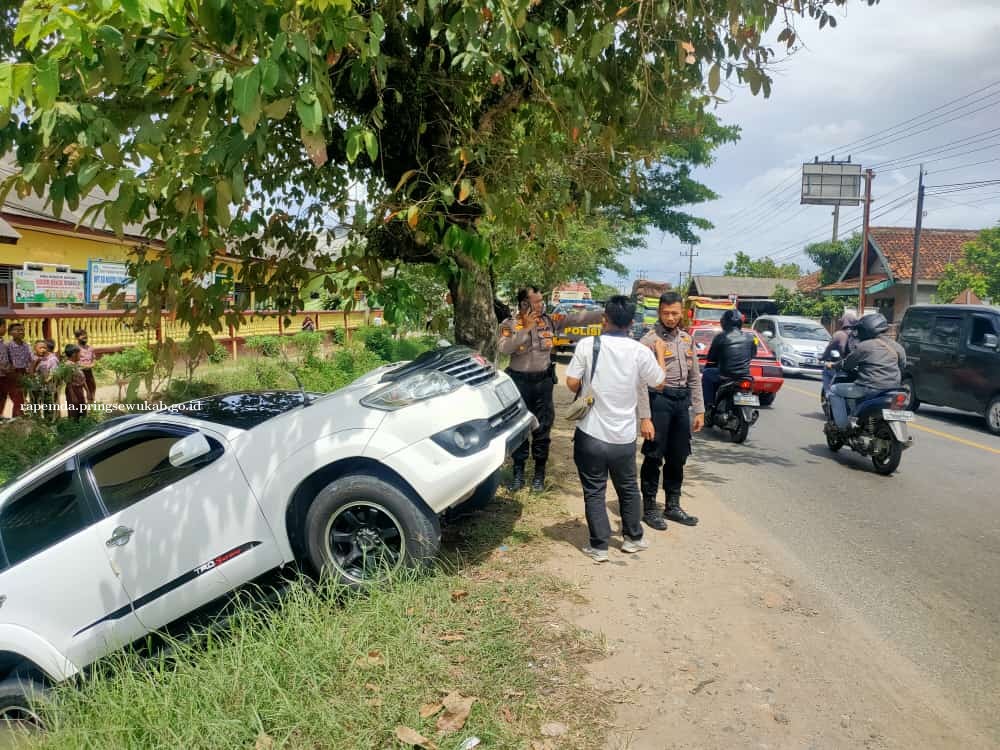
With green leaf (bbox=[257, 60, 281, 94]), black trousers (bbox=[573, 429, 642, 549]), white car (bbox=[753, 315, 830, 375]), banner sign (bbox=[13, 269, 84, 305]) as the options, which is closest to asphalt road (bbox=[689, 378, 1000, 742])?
black trousers (bbox=[573, 429, 642, 549])

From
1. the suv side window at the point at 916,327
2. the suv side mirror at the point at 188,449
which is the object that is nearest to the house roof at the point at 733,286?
the suv side window at the point at 916,327

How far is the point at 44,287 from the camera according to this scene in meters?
11.6

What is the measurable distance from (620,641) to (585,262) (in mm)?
18954

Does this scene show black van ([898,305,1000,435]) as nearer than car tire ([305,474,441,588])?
No

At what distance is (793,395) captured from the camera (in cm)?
1534

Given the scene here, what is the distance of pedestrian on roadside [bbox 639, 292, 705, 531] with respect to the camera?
5527 mm

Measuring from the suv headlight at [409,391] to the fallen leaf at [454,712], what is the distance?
164 centimetres

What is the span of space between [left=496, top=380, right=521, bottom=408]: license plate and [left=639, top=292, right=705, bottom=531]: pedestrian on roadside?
3.95 feet

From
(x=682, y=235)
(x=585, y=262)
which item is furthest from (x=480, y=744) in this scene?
(x=682, y=235)

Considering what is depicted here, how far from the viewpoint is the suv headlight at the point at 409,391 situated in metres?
4.06

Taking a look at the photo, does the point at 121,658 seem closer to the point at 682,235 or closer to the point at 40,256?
the point at 40,256

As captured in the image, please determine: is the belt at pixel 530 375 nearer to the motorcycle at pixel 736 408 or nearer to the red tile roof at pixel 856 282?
the motorcycle at pixel 736 408

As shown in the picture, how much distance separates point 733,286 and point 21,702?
56718 mm

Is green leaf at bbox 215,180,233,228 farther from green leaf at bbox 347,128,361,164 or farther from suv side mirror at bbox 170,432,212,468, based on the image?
suv side mirror at bbox 170,432,212,468
